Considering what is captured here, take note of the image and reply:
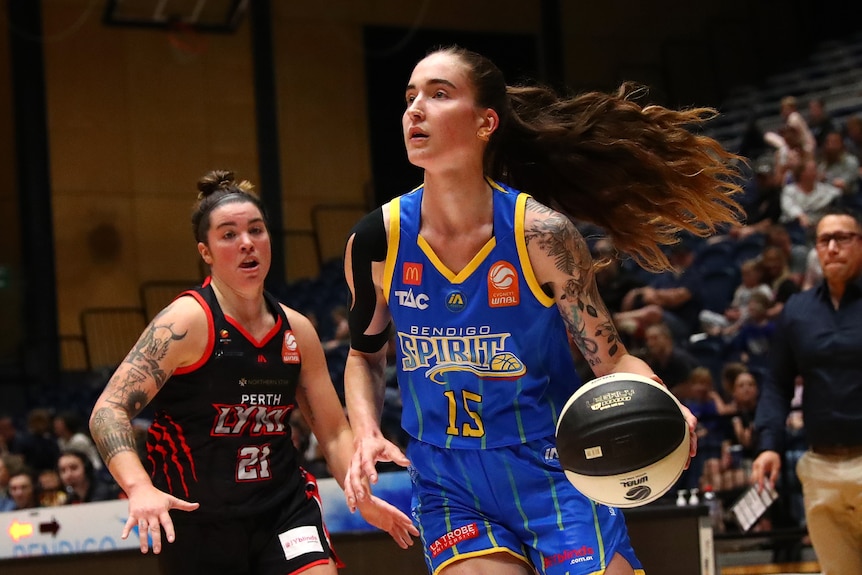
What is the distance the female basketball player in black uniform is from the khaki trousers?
7.58ft

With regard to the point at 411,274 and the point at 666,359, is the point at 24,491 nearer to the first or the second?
the point at 666,359

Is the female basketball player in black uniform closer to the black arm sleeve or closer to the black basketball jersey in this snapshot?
the black basketball jersey

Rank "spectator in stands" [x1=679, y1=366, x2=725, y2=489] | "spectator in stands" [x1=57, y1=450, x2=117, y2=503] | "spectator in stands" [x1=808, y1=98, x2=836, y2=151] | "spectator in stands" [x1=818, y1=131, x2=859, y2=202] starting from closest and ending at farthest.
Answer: "spectator in stands" [x1=679, y1=366, x2=725, y2=489] < "spectator in stands" [x1=57, y1=450, x2=117, y2=503] < "spectator in stands" [x1=818, y1=131, x2=859, y2=202] < "spectator in stands" [x1=808, y1=98, x2=836, y2=151]

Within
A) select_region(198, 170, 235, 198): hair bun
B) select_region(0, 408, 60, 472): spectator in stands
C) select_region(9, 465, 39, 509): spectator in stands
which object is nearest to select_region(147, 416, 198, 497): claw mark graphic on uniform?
select_region(198, 170, 235, 198): hair bun

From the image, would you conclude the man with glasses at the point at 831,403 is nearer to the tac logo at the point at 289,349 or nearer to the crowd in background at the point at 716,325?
the crowd in background at the point at 716,325

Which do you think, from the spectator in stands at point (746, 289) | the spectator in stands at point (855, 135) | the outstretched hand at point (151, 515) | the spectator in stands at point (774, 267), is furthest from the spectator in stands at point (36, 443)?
the spectator in stands at point (855, 135)

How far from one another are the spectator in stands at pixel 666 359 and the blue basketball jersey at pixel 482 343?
16.0ft

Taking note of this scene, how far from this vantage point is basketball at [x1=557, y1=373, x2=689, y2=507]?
309 cm

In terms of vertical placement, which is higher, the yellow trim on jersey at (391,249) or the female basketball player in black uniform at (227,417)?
the yellow trim on jersey at (391,249)

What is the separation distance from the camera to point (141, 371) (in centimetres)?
377

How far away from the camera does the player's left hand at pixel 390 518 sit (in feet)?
11.3

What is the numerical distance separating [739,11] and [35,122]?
11.5 metres

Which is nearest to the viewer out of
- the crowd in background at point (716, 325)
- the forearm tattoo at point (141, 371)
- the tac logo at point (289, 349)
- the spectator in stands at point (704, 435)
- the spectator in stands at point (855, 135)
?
the forearm tattoo at point (141, 371)

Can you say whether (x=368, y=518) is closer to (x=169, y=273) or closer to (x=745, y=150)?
(x=745, y=150)
